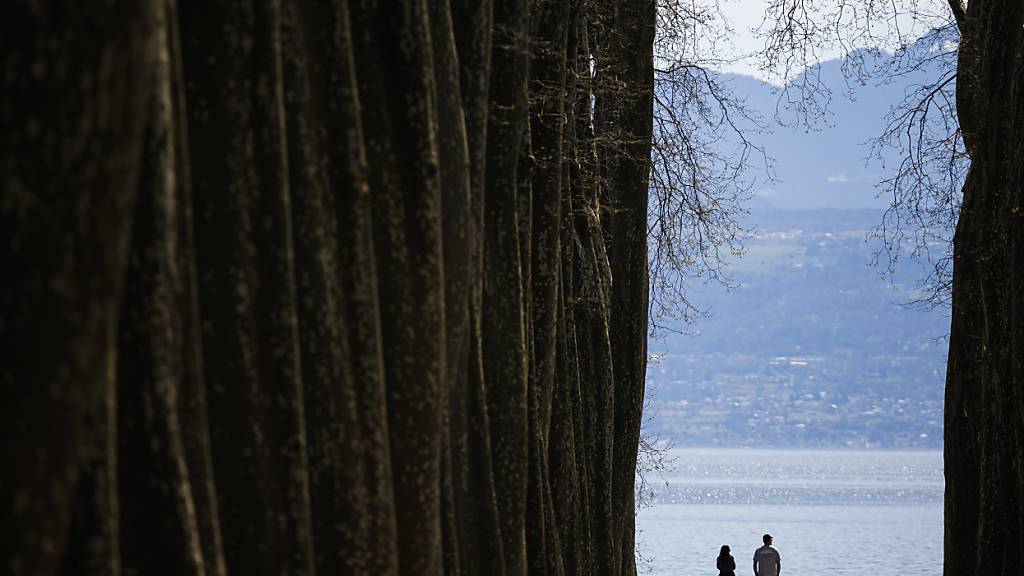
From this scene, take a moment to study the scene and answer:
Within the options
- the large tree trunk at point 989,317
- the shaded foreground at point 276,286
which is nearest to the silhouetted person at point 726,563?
the large tree trunk at point 989,317

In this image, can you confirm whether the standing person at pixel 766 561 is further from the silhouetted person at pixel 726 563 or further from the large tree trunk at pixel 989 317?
the large tree trunk at pixel 989 317

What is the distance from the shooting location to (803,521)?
82000 millimetres

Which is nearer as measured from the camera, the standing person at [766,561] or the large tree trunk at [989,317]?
the large tree trunk at [989,317]

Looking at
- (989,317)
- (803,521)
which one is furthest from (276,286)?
(803,521)

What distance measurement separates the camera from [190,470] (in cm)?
335

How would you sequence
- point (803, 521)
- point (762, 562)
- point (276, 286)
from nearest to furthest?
point (276, 286) < point (762, 562) < point (803, 521)

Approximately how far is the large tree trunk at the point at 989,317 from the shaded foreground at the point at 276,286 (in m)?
2.65

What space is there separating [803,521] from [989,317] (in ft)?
246

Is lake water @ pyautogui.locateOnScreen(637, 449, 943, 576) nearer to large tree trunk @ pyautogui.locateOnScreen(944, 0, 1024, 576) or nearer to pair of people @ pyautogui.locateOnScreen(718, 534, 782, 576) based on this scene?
pair of people @ pyautogui.locateOnScreen(718, 534, 782, 576)

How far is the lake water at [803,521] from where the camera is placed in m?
47.4

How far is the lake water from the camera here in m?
47.4

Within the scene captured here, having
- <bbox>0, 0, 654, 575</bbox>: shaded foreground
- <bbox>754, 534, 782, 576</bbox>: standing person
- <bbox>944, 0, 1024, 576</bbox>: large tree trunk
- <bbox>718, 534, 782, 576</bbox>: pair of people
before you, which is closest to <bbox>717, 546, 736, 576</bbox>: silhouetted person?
<bbox>718, 534, 782, 576</bbox>: pair of people

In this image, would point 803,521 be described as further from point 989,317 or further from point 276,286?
point 276,286

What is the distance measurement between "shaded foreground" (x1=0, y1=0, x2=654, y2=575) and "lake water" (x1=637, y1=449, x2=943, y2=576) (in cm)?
1020
